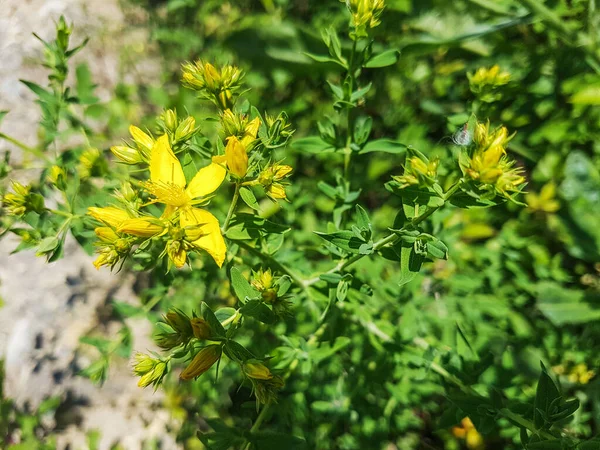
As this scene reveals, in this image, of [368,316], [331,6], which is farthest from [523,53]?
[368,316]

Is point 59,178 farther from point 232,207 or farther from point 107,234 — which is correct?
point 232,207

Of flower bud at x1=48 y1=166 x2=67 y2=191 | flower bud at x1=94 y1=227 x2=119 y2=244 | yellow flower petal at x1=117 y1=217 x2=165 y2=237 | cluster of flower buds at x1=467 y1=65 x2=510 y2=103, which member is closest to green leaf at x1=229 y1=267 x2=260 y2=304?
yellow flower petal at x1=117 y1=217 x2=165 y2=237

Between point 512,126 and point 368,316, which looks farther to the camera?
point 512,126

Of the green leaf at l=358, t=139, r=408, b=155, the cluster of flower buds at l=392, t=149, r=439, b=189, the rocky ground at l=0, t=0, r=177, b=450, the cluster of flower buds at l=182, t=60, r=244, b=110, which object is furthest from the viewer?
the rocky ground at l=0, t=0, r=177, b=450

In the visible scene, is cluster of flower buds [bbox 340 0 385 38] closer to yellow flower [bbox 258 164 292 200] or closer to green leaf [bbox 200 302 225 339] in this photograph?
yellow flower [bbox 258 164 292 200]

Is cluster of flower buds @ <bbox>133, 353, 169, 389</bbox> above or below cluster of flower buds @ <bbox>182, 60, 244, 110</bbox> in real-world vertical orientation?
below

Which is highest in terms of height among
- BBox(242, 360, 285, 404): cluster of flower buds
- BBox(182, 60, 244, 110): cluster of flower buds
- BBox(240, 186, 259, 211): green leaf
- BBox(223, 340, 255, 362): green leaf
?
BBox(182, 60, 244, 110): cluster of flower buds

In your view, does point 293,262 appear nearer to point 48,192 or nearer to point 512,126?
point 48,192
